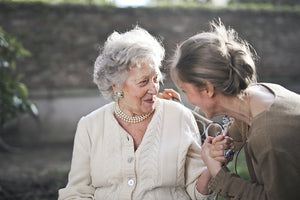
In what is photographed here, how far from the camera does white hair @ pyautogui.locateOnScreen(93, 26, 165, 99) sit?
2575mm

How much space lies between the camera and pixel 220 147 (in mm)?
2148

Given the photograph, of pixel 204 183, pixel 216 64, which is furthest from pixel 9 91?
pixel 216 64

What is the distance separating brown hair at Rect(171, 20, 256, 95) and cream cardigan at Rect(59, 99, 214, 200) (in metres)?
0.64

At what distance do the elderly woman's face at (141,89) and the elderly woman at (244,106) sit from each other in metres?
0.48

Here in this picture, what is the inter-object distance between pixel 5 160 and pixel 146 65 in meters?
4.51

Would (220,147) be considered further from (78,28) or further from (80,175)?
(78,28)

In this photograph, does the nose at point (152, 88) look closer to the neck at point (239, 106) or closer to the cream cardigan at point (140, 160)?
the cream cardigan at point (140, 160)

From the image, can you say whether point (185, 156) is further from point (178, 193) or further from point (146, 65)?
point (146, 65)

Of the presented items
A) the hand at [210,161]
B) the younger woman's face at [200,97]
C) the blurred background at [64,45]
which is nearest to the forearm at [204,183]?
the hand at [210,161]

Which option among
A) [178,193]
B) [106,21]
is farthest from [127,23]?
[178,193]

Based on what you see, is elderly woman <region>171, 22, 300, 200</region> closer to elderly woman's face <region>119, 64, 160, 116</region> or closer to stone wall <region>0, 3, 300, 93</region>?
elderly woman's face <region>119, 64, 160, 116</region>

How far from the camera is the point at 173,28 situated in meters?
8.12

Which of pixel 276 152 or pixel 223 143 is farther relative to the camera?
pixel 223 143

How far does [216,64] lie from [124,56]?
2.68 feet
